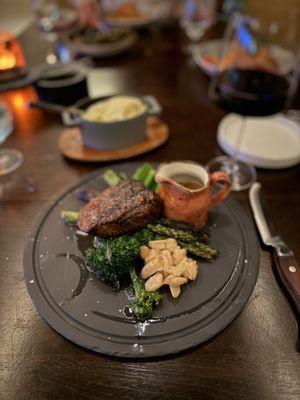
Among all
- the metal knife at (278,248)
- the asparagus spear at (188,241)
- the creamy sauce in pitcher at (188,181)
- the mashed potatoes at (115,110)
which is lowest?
the metal knife at (278,248)

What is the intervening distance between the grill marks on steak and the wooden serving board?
381 mm

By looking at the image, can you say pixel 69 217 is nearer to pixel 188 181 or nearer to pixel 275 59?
pixel 188 181

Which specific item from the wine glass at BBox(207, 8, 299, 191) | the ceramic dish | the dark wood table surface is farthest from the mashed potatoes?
the wine glass at BBox(207, 8, 299, 191)

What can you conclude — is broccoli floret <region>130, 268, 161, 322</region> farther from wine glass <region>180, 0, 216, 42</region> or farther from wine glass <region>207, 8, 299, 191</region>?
wine glass <region>180, 0, 216, 42</region>

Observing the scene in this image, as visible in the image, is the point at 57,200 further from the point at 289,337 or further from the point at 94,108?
the point at 289,337

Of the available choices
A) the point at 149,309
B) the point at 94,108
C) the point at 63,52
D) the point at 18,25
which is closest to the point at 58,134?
the point at 94,108

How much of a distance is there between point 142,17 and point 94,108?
1.42 metres

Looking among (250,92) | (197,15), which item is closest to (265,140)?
(250,92)

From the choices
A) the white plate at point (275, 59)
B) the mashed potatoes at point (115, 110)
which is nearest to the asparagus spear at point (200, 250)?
the mashed potatoes at point (115, 110)

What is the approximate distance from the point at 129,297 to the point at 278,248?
0.42 meters

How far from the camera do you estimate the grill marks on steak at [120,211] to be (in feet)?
2.99

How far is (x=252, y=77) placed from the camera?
49.3 inches

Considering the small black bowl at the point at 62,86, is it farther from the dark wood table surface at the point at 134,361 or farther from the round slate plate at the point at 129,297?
the round slate plate at the point at 129,297

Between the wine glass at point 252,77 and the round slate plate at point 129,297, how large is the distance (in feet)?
1.08
